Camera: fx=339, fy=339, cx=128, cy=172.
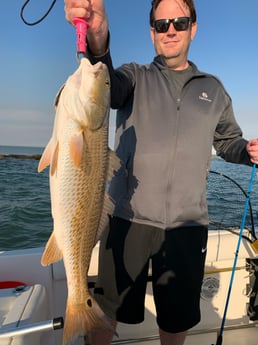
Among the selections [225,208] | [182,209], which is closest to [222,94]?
[182,209]

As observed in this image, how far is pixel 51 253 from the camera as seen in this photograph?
2082mm

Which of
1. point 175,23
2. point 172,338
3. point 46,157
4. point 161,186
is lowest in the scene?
point 172,338

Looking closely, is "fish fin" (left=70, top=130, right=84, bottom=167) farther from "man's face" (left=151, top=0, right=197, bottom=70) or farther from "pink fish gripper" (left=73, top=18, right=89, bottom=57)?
"man's face" (left=151, top=0, right=197, bottom=70)

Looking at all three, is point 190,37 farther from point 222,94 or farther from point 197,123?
point 197,123

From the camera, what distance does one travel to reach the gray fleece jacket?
255 centimetres

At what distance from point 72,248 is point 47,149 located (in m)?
0.62

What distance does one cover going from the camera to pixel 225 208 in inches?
325

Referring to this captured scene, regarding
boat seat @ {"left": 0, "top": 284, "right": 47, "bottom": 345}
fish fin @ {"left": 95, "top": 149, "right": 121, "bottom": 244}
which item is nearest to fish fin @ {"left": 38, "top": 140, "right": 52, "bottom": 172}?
fish fin @ {"left": 95, "top": 149, "right": 121, "bottom": 244}

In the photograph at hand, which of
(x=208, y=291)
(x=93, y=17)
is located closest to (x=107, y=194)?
(x=93, y=17)

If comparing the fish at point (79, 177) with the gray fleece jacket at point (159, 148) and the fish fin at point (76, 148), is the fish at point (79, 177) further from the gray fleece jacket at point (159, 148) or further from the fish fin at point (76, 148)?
the gray fleece jacket at point (159, 148)

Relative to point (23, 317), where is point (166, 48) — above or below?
above

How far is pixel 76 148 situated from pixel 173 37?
1301 millimetres

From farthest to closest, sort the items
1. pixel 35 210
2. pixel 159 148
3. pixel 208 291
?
pixel 35 210 → pixel 208 291 → pixel 159 148

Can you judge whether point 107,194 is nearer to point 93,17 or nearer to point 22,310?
point 22,310
